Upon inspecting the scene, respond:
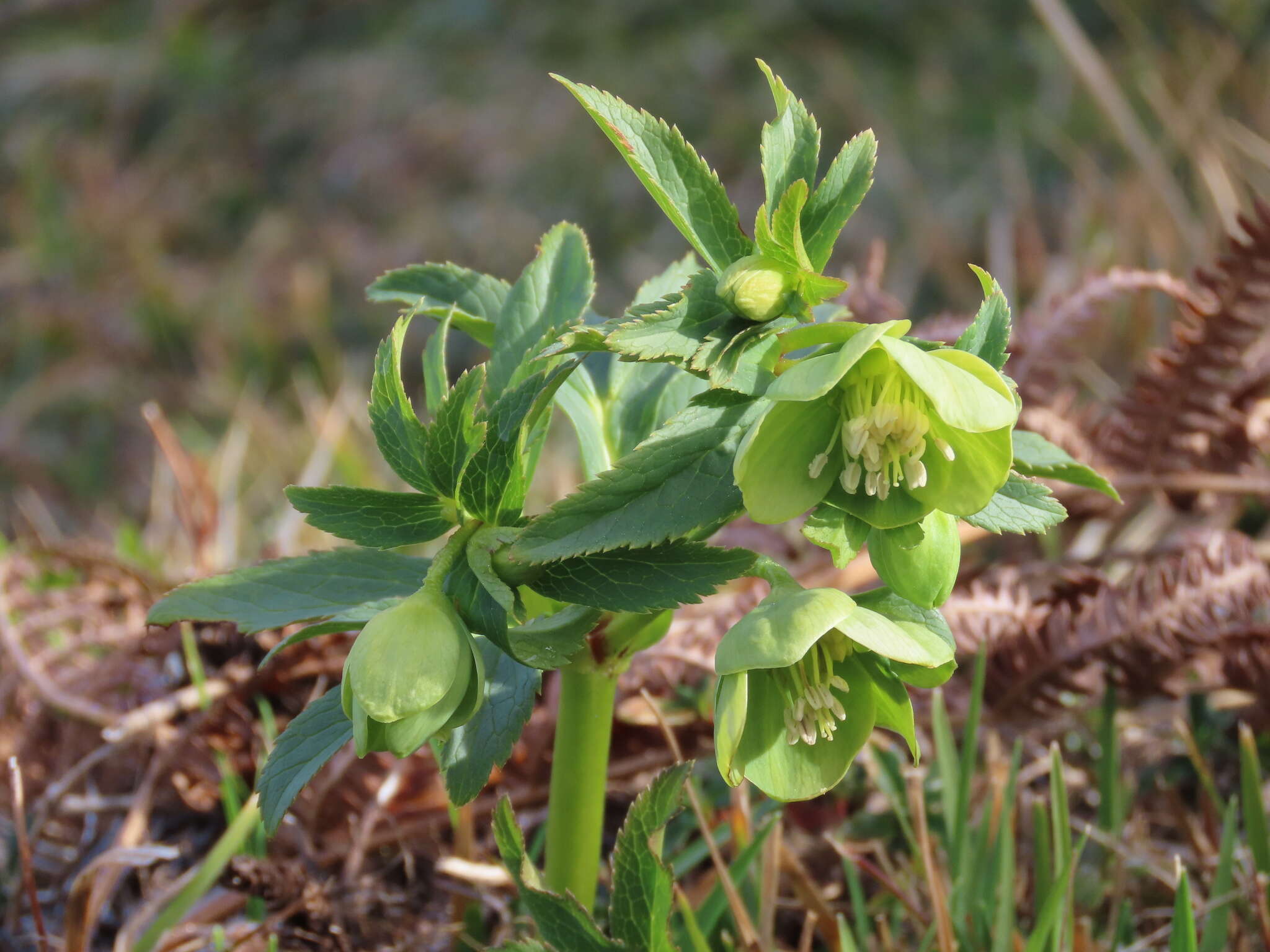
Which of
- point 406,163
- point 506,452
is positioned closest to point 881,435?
point 506,452

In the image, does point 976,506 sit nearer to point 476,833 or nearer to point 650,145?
point 650,145

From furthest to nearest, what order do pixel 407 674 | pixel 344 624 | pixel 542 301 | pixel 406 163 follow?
pixel 406 163 → pixel 542 301 → pixel 344 624 → pixel 407 674

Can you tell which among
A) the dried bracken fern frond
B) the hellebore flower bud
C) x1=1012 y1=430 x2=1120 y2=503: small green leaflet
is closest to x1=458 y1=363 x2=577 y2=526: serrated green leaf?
the hellebore flower bud

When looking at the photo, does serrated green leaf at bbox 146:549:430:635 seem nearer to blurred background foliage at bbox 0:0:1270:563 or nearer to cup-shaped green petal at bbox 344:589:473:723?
cup-shaped green petal at bbox 344:589:473:723

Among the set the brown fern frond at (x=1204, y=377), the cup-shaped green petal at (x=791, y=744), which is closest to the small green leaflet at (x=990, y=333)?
the cup-shaped green petal at (x=791, y=744)

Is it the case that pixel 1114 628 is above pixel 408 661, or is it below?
below

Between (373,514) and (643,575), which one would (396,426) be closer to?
(373,514)

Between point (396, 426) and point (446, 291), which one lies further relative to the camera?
point (446, 291)
